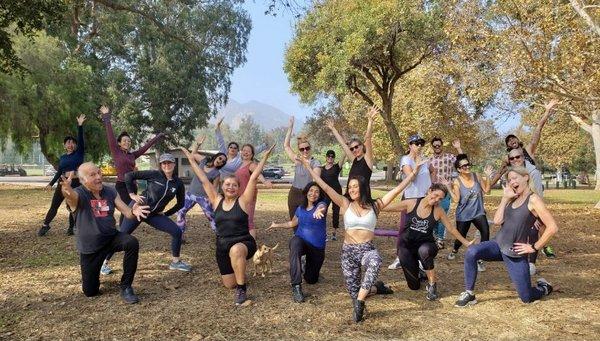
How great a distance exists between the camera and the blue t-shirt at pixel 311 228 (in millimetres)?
6605

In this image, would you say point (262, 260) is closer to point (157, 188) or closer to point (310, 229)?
point (310, 229)

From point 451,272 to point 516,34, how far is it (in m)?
7.98

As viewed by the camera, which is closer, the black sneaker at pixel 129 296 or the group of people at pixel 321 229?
the group of people at pixel 321 229

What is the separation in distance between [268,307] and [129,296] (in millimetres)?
1725

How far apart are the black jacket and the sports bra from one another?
304 centimetres

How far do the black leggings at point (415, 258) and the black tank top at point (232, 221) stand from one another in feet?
7.13

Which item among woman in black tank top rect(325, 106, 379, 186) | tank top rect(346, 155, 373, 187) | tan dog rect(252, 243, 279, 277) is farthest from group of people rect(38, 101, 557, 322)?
tank top rect(346, 155, 373, 187)

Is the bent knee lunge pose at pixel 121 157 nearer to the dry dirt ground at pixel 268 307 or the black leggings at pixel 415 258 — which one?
the dry dirt ground at pixel 268 307

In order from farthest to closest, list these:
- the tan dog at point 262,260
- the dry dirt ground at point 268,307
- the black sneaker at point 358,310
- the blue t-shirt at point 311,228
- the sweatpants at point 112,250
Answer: the tan dog at point 262,260 < the blue t-shirt at point 311,228 < the sweatpants at point 112,250 < the black sneaker at point 358,310 < the dry dirt ground at point 268,307

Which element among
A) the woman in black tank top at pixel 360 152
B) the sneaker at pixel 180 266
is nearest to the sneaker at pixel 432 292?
the woman in black tank top at pixel 360 152

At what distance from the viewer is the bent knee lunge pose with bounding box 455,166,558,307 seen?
230 inches

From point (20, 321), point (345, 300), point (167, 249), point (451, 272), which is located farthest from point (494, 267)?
point (20, 321)

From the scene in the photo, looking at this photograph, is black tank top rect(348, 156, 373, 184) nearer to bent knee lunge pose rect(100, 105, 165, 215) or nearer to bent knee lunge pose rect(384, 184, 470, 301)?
bent knee lunge pose rect(384, 184, 470, 301)

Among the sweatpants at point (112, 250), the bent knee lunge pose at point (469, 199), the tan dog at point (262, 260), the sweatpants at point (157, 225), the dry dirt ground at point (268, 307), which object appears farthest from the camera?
the bent knee lunge pose at point (469, 199)
